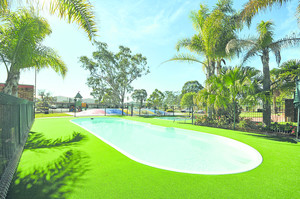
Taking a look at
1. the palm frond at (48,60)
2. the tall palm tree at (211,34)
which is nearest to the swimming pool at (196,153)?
the palm frond at (48,60)

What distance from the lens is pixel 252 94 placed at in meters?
8.00

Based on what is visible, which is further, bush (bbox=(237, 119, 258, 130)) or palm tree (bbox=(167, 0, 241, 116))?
palm tree (bbox=(167, 0, 241, 116))

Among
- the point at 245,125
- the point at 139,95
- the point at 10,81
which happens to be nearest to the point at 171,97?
the point at 139,95

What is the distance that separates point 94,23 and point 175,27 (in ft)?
33.0

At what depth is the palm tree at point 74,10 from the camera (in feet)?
14.2

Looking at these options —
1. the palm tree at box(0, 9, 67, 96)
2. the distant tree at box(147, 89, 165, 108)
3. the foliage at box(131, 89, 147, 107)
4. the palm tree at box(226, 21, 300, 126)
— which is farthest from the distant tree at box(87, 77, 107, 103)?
the palm tree at box(226, 21, 300, 126)

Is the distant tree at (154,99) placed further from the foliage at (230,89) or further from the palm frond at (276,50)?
the palm frond at (276,50)

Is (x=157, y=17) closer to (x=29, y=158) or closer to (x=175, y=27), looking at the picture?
(x=175, y=27)

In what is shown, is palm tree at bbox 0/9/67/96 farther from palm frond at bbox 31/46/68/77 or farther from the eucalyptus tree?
the eucalyptus tree

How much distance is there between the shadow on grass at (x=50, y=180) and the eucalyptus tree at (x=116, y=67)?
85.1 ft

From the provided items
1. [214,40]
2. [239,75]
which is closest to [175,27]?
[214,40]

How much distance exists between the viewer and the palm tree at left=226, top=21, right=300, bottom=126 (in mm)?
7762

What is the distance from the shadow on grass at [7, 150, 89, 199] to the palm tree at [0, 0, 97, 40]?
430cm

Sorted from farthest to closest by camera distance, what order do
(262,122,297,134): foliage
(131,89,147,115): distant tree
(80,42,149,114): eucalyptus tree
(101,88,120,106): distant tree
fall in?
(131,89,147,115): distant tree → (101,88,120,106): distant tree → (80,42,149,114): eucalyptus tree → (262,122,297,134): foliage
